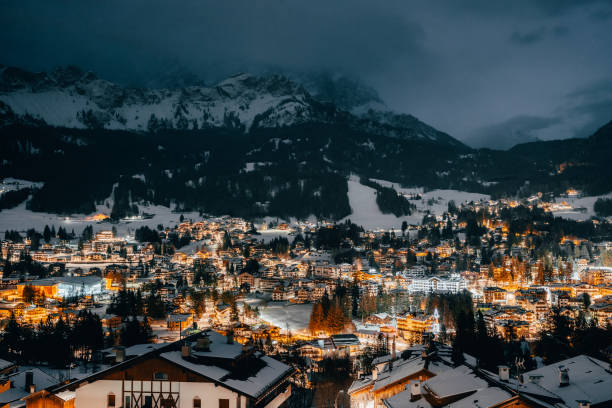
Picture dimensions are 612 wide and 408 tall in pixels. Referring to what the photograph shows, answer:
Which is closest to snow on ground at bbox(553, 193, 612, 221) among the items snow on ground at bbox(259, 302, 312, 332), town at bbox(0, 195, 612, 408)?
town at bbox(0, 195, 612, 408)

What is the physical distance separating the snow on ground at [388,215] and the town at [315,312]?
27.8ft

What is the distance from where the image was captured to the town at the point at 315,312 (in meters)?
18.5

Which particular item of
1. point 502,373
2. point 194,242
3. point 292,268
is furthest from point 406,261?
point 502,373

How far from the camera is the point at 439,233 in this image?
122312 mm

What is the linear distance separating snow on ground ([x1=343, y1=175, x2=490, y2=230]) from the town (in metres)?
8.48

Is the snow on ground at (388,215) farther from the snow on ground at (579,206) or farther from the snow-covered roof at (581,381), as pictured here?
the snow-covered roof at (581,381)

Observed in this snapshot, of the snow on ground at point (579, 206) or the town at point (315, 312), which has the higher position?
the snow on ground at point (579, 206)

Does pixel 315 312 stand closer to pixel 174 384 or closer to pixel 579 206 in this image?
pixel 174 384

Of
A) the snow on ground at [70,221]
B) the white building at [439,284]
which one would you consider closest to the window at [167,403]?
the white building at [439,284]

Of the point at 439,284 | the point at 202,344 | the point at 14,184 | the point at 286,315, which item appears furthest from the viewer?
the point at 14,184

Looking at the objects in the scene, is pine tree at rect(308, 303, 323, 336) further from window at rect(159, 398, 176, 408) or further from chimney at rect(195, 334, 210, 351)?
window at rect(159, 398, 176, 408)

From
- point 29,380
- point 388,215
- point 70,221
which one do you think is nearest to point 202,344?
point 29,380

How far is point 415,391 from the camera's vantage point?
1902 centimetres

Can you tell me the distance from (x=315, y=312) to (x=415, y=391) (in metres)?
40.8
